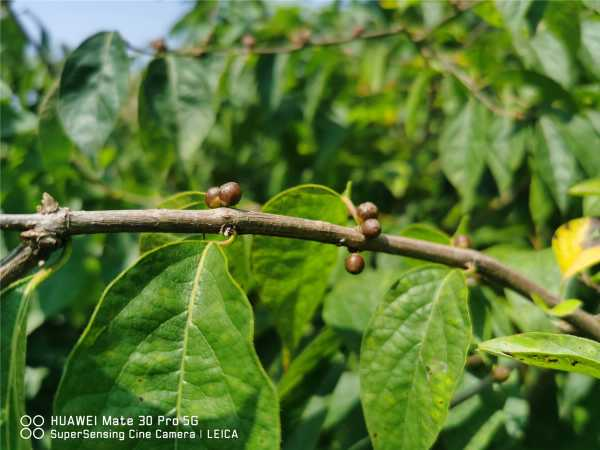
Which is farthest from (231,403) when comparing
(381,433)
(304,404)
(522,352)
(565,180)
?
(565,180)

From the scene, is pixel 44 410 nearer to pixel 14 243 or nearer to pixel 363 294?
pixel 14 243

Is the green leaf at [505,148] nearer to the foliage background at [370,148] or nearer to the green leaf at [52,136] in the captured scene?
the foliage background at [370,148]

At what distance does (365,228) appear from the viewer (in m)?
1.10

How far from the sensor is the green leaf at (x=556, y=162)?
1730 mm

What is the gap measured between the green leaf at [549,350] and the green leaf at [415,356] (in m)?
0.16

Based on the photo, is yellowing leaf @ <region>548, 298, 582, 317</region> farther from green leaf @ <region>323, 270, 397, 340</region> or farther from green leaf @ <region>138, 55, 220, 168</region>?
green leaf @ <region>138, 55, 220, 168</region>

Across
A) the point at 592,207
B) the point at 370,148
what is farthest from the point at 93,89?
the point at 370,148

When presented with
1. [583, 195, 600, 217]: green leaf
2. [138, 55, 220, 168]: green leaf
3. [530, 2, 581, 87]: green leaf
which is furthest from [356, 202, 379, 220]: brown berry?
[530, 2, 581, 87]: green leaf

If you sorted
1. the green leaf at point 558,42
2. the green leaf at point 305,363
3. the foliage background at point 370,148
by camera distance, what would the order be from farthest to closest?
the green leaf at point 558,42, the foliage background at point 370,148, the green leaf at point 305,363

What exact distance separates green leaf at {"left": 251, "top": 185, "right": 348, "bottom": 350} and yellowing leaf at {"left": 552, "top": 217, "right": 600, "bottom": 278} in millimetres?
566

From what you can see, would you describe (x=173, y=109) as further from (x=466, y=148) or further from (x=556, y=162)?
(x=556, y=162)

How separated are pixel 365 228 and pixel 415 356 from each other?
276 millimetres

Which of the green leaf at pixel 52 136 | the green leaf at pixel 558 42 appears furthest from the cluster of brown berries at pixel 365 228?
the green leaf at pixel 52 136

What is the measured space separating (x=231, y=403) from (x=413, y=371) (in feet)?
1.27
